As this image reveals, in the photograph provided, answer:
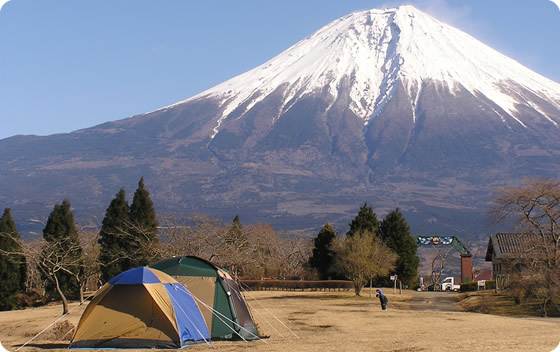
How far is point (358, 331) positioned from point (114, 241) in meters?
22.9

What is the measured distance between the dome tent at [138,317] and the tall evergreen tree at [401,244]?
112 ft

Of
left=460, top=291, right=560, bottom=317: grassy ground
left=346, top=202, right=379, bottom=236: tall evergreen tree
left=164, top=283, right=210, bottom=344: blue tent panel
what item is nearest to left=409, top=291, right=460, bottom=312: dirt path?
left=460, top=291, right=560, bottom=317: grassy ground

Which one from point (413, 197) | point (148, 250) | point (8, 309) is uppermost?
point (413, 197)

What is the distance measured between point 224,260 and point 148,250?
360 cm

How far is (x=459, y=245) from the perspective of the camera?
73312mm

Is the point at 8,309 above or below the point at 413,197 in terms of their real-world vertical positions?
below

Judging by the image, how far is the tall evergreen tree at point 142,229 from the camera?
38938 mm

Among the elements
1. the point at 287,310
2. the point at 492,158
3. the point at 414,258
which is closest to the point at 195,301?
the point at 287,310

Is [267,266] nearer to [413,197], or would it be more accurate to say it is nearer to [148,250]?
[148,250]

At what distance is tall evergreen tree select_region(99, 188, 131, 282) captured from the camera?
4147 centimetres

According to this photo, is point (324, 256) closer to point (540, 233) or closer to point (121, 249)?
point (121, 249)

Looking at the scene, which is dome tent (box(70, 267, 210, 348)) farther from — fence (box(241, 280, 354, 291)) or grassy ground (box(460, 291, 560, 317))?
fence (box(241, 280, 354, 291))

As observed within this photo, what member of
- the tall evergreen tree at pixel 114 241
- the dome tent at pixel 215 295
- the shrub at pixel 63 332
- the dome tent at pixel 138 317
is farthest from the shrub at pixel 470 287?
the dome tent at pixel 138 317

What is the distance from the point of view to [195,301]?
20234mm
